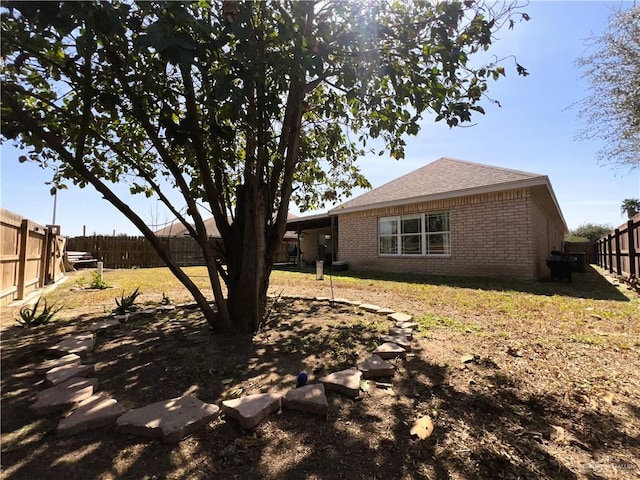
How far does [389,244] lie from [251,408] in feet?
37.9

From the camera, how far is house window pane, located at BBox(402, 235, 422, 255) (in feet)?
39.3

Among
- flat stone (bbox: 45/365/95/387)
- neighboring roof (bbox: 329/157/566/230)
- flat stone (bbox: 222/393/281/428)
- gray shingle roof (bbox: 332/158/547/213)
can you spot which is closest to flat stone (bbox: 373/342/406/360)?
flat stone (bbox: 222/393/281/428)

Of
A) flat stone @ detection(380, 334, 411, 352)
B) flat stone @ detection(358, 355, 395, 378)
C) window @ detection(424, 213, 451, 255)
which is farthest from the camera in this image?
window @ detection(424, 213, 451, 255)

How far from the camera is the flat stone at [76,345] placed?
321cm

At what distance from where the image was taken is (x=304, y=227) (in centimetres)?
1975

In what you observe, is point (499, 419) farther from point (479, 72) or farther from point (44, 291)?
point (44, 291)

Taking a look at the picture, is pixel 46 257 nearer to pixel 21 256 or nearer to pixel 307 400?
pixel 21 256

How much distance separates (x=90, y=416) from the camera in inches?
77.4

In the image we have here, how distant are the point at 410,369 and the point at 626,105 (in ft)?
37.5

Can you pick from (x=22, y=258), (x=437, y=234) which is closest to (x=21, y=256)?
(x=22, y=258)

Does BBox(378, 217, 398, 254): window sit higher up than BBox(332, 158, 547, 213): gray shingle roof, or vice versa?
BBox(332, 158, 547, 213): gray shingle roof

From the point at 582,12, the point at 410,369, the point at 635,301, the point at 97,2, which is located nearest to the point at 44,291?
the point at 97,2

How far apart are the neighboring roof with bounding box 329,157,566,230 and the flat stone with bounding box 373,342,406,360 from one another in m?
5.10

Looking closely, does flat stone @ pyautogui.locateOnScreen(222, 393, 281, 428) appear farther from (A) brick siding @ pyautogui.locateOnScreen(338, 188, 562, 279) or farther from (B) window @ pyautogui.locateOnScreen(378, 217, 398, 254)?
(B) window @ pyautogui.locateOnScreen(378, 217, 398, 254)
